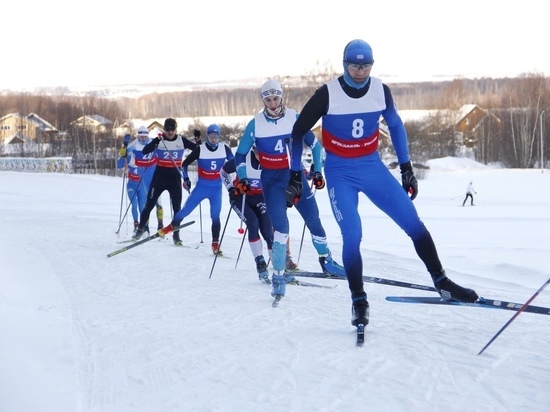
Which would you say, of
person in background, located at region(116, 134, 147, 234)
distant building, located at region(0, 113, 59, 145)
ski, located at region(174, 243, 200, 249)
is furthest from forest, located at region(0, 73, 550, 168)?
ski, located at region(174, 243, 200, 249)

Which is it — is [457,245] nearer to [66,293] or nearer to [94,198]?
[66,293]

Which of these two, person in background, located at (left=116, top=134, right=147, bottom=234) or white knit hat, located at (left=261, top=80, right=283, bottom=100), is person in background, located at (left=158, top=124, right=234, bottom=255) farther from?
white knit hat, located at (left=261, top=80, right=283, bottom=100)

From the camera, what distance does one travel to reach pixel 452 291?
4.68 m

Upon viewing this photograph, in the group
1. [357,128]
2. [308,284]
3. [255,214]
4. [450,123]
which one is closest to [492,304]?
[357,128]

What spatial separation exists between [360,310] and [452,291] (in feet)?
2.06

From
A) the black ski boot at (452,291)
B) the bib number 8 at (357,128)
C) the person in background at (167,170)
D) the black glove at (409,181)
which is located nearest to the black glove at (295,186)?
the bib number 8 at (357,128)

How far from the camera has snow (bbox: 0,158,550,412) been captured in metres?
3.60

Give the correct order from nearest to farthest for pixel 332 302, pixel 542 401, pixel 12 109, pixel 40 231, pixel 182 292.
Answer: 1. pixel 542 401
2. pixel 332 302
3. pixel 182 292
4. pixel 40 231
5. pixel 12 109

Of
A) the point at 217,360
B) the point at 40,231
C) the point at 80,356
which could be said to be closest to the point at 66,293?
the point at 80,356

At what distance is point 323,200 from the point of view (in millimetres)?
27281

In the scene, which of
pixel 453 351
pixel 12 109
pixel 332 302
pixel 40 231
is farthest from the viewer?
pixel 12 109

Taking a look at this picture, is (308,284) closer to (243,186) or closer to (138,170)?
(243,186)

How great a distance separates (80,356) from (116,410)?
1116mm

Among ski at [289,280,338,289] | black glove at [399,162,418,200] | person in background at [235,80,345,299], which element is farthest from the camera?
ski at [289,280,338,289]
